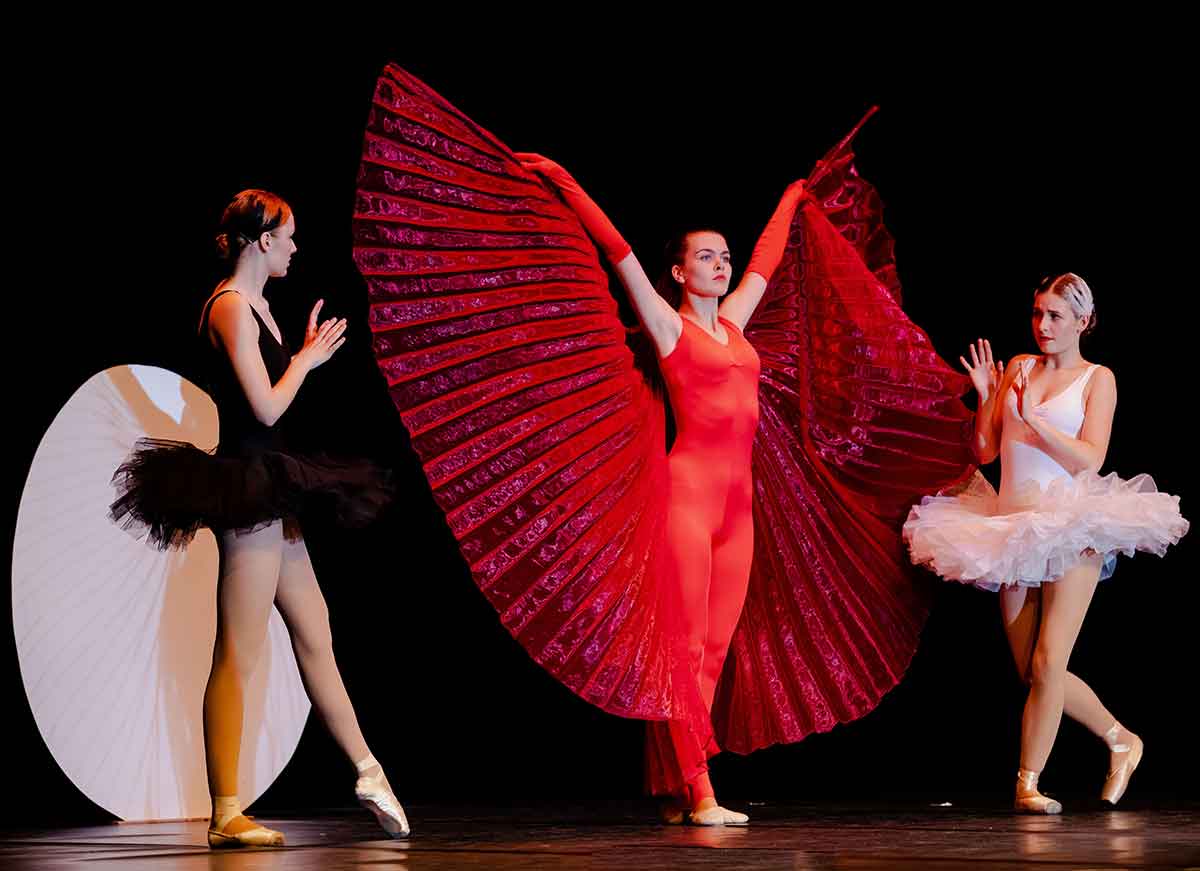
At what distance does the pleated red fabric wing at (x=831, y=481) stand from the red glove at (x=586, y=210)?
63cm

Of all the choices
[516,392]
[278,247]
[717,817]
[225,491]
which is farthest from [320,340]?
[717,817]

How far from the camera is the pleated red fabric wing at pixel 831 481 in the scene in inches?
152

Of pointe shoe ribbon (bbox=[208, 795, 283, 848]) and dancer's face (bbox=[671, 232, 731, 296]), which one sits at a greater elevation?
dancer's face (bbox=[671, 232, 731, 296])

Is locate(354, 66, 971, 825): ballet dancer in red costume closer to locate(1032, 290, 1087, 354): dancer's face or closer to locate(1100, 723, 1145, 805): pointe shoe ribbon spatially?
locate(1032, 290, 1087, 354): dancer's face

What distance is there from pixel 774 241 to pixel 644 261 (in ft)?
3.65

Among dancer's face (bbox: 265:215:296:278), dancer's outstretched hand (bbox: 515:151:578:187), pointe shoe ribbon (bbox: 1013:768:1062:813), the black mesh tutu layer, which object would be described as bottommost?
pointe shoe ribbon (bbox: 1013:768:1062:813)

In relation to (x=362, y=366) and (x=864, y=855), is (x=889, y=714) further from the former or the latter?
Answer: (x=864, y=855)

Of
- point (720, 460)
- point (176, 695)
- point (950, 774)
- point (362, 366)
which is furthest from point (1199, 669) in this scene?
point (176, 695)

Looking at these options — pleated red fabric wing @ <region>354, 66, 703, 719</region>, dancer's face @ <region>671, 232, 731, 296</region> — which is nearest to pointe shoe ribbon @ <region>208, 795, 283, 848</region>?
pleated red fabric wing @ <region>354, 66, 703, 719</region>

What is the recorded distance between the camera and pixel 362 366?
4746 millimetres

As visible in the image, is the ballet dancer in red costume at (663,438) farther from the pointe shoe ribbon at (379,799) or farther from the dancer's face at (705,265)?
the pointe shoe ribbon at (379,799)

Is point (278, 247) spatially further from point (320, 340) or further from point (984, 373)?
point (984, 373)

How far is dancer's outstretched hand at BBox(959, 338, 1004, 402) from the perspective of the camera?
3.98 meters

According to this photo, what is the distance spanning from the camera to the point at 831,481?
13.0ft
